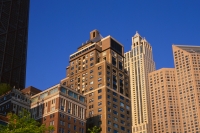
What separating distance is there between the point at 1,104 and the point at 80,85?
41102 mm

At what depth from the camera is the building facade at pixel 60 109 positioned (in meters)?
124

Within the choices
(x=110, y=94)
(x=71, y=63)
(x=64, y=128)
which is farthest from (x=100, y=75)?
(x=64, y=128)

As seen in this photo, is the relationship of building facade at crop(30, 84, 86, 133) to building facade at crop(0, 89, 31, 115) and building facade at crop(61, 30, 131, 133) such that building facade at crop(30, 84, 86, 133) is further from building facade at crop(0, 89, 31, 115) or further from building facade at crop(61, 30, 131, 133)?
building facade at crop(61, 30, 131, 133)

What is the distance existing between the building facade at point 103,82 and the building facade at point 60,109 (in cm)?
1194

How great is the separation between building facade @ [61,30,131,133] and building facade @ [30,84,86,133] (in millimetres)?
11942

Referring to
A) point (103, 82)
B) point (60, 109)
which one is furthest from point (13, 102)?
point (103, 82)

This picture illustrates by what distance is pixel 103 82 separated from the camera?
152 m

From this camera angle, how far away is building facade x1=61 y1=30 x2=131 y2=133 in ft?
477

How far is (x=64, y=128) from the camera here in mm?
122438

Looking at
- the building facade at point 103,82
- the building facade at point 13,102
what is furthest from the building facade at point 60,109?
the building facade at point 103,82

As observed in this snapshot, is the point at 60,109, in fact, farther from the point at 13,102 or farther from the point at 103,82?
the point at 103,82

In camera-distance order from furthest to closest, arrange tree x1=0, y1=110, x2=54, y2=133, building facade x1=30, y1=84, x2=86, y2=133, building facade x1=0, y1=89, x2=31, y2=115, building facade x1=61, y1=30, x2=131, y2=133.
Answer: building facade x1=61, y1=30, x2=131, y2=133
building facade x1=0, y1=89, x2=31, y2=115
building facade x1=30, y1=84, x2=86, y2=133
tree x1=0, y1=110, x2=54, y2=133

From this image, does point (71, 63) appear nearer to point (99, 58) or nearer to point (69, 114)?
point (99, 58)

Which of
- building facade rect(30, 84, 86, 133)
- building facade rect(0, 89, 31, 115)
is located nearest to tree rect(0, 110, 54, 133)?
building facade rect(30, 84, 86, 133)
